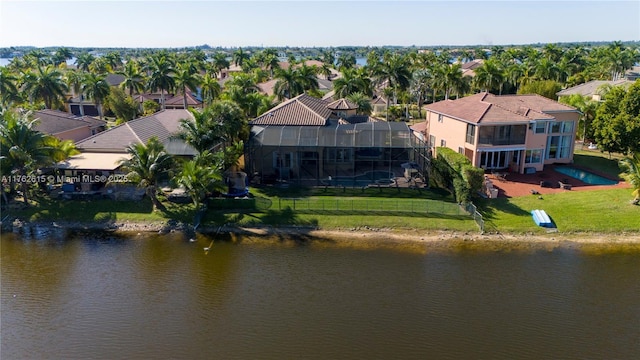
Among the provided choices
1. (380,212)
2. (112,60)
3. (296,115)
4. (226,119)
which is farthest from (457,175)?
(112,60)

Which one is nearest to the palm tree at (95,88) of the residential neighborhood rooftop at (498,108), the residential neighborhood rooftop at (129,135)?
the residential neighborhood rooftop at (129,135)

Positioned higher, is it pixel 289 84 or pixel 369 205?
pixel 289 84

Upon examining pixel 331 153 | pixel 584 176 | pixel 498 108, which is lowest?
pixel 584 176

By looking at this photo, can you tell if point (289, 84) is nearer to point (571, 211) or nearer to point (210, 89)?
point (210, 89)

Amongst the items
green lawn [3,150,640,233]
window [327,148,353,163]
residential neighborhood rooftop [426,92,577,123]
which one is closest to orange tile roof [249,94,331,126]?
window [327,148,353,163]

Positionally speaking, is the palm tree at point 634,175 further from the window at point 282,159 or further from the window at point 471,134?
the window at point 282,159
